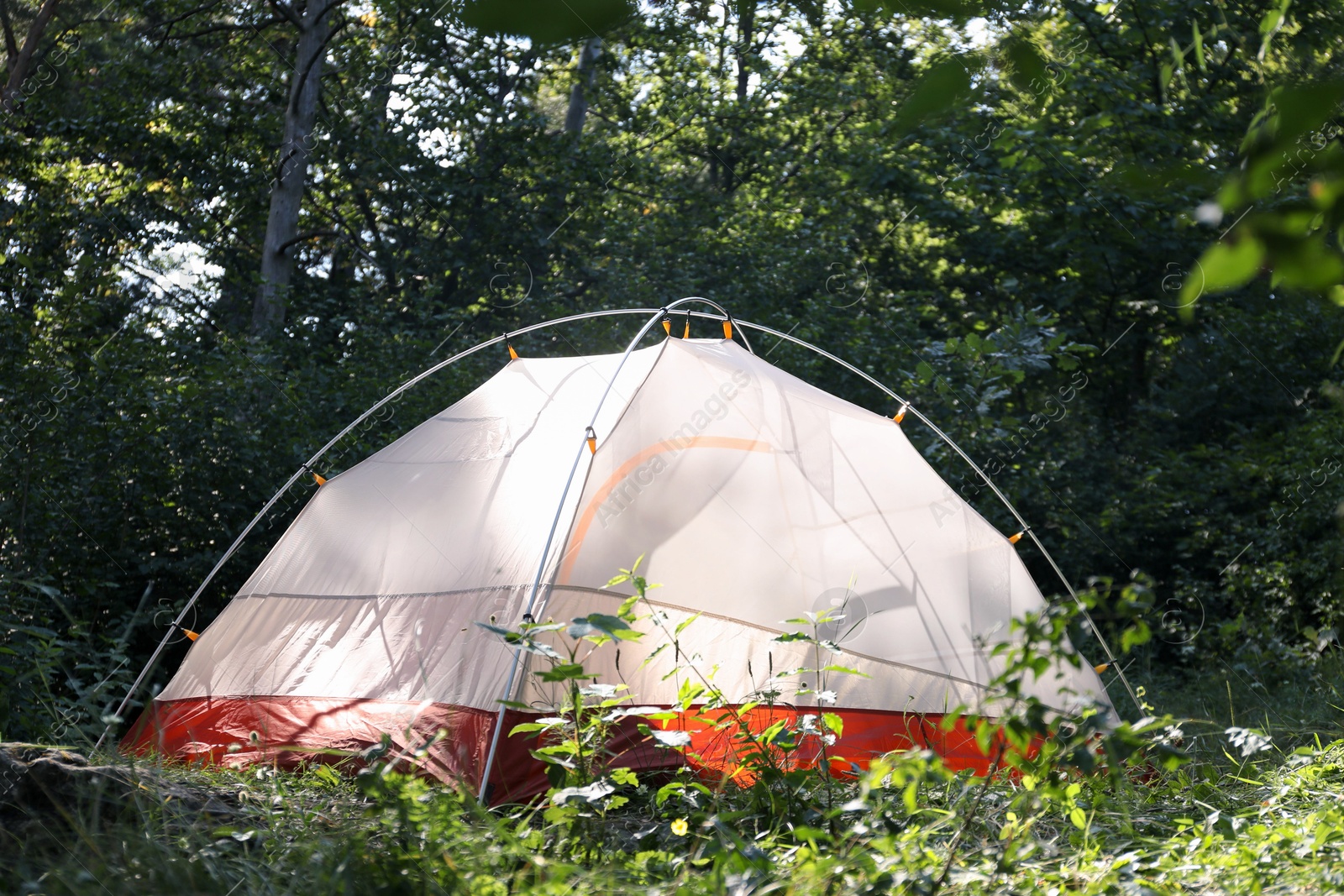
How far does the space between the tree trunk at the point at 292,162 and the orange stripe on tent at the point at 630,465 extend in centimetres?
517

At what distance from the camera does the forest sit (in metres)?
2.15

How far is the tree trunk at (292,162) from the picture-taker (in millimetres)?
8305

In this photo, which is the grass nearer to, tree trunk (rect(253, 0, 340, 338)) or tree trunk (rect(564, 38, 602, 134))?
tree trunk (rect(253, 0, 340, 338))

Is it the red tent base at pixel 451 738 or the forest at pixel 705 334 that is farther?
the red tent base at pixel 451 738

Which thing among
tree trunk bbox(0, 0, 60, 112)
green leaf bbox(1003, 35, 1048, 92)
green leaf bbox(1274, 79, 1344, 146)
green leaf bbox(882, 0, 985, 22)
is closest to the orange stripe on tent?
green leaf bbox(1003, 35, 1048, 92)

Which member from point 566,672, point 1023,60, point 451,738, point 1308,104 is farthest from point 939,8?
point 451,738

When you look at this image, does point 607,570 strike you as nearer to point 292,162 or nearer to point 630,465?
point 630,465

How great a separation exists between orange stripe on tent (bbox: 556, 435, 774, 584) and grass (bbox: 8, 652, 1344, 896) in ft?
2.75

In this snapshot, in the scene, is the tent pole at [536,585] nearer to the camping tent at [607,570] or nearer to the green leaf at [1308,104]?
the camping tent at [607,570]

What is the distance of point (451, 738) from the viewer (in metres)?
3.23

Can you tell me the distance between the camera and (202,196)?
30.6 ft

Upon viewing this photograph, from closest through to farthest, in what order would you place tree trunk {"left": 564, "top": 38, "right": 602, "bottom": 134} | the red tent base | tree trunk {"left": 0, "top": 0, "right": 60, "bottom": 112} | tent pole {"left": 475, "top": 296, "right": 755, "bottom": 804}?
tent pole {"left": 475, "top": 296, "right": 755, "bottom": 804}
the red tent base
tree trunk {"left": 0, "top": 0, "right": 60, "bottom": 112}
tree trunk {"left": 564, "top": 38, "right": 602, "bottom": 134}

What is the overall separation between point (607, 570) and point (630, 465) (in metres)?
0.42


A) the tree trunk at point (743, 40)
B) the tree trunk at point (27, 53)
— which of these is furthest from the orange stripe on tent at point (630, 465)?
the tree trunk at point (27, 53)
